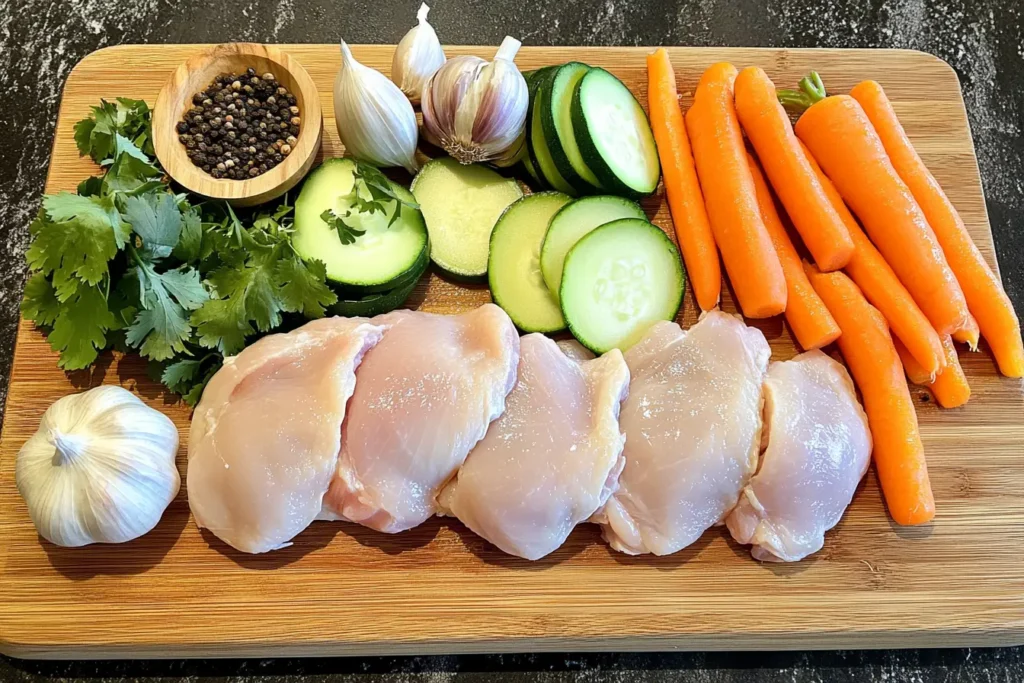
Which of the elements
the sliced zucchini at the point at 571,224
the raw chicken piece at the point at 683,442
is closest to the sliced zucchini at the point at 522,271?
the sliced zucchini at the point at 571,224

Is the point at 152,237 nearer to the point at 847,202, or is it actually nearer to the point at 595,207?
the point at 595,207

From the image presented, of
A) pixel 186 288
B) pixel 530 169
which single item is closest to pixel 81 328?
pixel 186 288

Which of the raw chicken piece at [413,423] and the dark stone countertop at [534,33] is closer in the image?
the raw chicken piece at [413,423]

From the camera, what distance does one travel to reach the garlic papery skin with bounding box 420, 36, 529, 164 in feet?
8.14

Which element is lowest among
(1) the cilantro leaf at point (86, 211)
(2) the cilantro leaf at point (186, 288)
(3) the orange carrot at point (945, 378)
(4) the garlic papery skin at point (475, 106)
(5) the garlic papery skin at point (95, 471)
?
(5) the garlic papery skin at point (95, 471)

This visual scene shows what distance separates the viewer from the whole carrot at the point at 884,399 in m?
2.38

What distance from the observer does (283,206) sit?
A: 2533 mm

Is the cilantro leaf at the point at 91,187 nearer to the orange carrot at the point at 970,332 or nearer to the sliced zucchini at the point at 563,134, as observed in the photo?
the sliced zucchini at the point at 563,134

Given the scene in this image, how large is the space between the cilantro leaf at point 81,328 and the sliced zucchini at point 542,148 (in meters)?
1.53

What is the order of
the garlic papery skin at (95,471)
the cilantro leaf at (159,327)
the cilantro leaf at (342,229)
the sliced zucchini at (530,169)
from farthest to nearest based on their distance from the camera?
the sliced zucchini at (530,169) < the cilantro leaf at (342,229) < the cilantro leaf at (159,327) < the garlic papery skin at (95,471)

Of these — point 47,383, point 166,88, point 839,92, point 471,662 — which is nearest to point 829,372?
point 839,92

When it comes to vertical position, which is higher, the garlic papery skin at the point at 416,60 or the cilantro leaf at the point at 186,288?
the garlic papery skin at the point at 416,60

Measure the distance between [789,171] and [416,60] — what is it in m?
1.41

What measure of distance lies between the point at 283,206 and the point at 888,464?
2.22 meters
